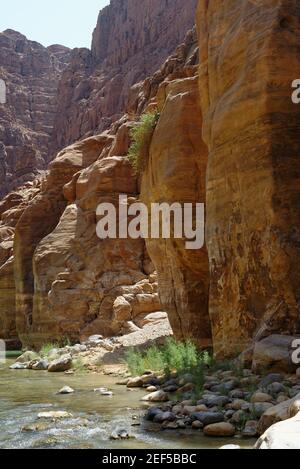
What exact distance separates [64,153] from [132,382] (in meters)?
29.5

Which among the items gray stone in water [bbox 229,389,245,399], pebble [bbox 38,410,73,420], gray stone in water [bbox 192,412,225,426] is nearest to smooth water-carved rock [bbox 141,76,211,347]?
gray stone in water [bbox 229,389,245,399]

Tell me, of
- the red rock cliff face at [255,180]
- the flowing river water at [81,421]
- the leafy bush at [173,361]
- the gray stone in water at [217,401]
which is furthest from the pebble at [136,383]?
the gray stone in water at [217,401]

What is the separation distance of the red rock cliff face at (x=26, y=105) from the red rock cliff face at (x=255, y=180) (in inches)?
2581

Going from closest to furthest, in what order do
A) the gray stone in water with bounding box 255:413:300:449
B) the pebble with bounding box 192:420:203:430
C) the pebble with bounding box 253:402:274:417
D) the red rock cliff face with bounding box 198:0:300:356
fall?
the gray stone in water with bounding box 255:413:300:449 → the pebble with bounding box 253:402:274:417 → the pebble with bounding box 192:420:203:430 → the red rock cliff face with bounding box 198:0:300:356

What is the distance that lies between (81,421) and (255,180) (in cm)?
602

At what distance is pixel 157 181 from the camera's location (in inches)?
707

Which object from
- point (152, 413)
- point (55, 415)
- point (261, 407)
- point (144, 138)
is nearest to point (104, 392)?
point (55, 415)

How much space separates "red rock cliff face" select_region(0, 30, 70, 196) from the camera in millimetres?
77938

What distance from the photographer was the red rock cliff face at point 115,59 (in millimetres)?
72938

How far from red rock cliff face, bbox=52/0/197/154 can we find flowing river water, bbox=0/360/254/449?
58.6 m

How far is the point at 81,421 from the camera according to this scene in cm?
871

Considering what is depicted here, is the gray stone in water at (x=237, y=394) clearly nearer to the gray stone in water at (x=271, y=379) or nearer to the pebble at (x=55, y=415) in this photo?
the gray stone in water at (x=271, y=379)

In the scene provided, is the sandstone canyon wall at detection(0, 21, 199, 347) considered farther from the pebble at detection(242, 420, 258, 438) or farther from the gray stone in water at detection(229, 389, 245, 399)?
the pebble at detection(242, 420, 258, 438)
